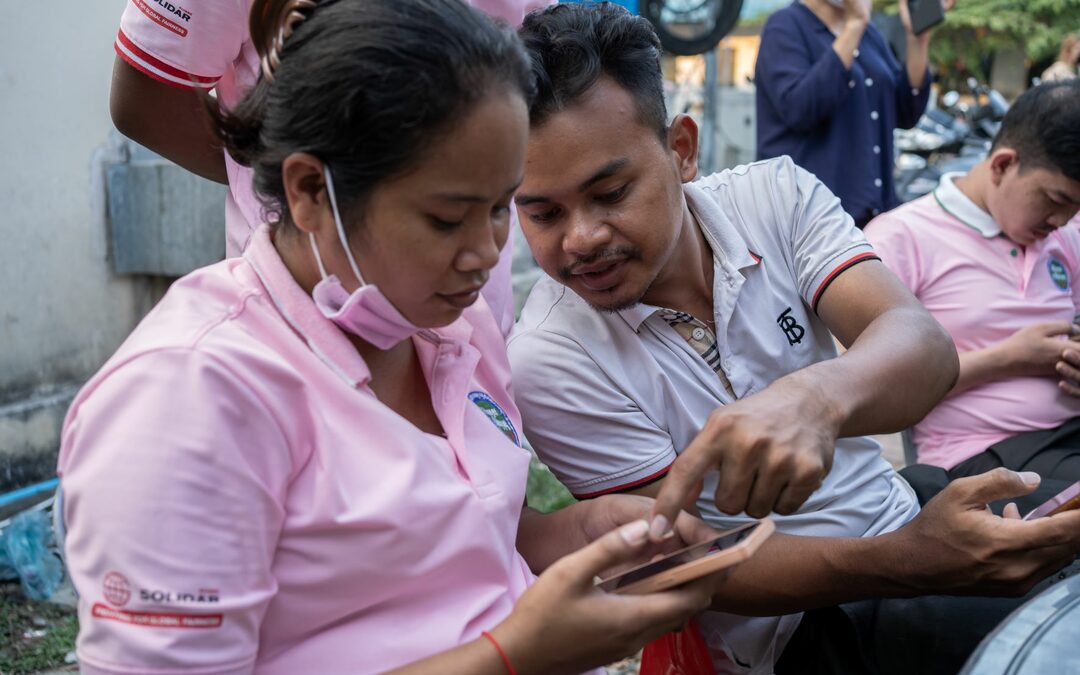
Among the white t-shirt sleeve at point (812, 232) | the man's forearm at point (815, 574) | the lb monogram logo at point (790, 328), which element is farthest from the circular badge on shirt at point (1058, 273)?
the man's forearm at point (815, 574)

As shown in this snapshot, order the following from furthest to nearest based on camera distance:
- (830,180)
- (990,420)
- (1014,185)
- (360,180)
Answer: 1. (830,180)
2. (1014,185)
3. (990,420)
4. (360,180)

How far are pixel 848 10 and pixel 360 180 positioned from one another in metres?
3.62

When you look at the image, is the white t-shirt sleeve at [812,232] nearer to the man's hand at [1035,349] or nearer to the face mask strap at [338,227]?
the man's hand at [1035,349]

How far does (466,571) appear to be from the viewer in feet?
5.04

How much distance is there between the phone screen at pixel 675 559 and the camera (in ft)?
4.97

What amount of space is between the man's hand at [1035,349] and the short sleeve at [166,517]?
219 cm

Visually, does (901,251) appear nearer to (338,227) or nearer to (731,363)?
(731,363)

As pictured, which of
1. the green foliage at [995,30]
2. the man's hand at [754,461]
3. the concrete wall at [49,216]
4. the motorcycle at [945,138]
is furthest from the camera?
the green foliage at [995,30]

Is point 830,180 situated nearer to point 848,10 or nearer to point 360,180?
point 848,10

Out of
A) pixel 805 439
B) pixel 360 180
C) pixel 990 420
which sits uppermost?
pixel 360 180

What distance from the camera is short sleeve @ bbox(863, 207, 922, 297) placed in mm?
3070

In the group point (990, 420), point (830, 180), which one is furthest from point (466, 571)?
point (830, 180)

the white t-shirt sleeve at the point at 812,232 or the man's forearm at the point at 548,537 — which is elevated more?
the white t-shirt sleeve at the point at 812,232

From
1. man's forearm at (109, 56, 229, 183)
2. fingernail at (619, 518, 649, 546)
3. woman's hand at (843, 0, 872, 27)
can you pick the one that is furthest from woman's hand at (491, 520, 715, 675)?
woman's hand at (843, 0, 872, 27)
